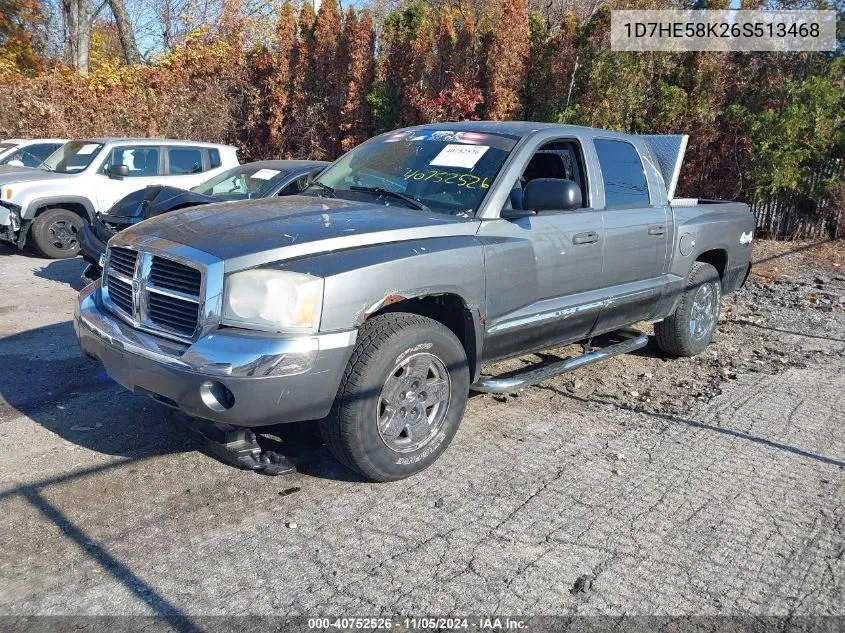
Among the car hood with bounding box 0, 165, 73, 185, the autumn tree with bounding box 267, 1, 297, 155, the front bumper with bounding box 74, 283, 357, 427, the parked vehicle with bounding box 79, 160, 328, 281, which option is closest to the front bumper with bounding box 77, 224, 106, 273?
the parked vehicle with bounding box 79, 160, 328, 281

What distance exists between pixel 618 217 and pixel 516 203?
100 cm

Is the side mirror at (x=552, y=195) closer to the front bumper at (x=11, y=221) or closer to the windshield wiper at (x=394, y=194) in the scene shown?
the windshield wiper at (x=394, y=194)

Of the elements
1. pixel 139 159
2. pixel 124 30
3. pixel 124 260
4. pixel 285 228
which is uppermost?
pixel 124 30

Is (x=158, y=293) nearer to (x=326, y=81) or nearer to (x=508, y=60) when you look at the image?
(x=508, y=60)

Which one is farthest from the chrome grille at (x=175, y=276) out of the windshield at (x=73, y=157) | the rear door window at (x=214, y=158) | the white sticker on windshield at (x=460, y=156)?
the rear door window at (x=214, y=158)

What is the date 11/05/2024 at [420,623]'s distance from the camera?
2.91 meters

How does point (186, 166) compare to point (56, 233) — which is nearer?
point (56, 233)

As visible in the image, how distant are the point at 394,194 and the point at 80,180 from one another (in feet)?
24.8

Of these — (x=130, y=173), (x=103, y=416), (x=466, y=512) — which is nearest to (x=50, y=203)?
(x=130, y=173)

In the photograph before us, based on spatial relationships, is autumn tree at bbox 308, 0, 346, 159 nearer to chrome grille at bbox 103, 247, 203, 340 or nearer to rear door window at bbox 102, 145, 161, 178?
rear door window at bbox 102, 145, 161, 178

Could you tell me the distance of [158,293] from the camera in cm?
383

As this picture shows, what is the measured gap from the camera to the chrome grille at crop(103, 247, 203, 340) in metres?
3.67

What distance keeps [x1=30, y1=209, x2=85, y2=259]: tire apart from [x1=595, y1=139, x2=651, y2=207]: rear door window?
7837 millimetres

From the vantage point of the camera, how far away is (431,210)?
4.54 m
